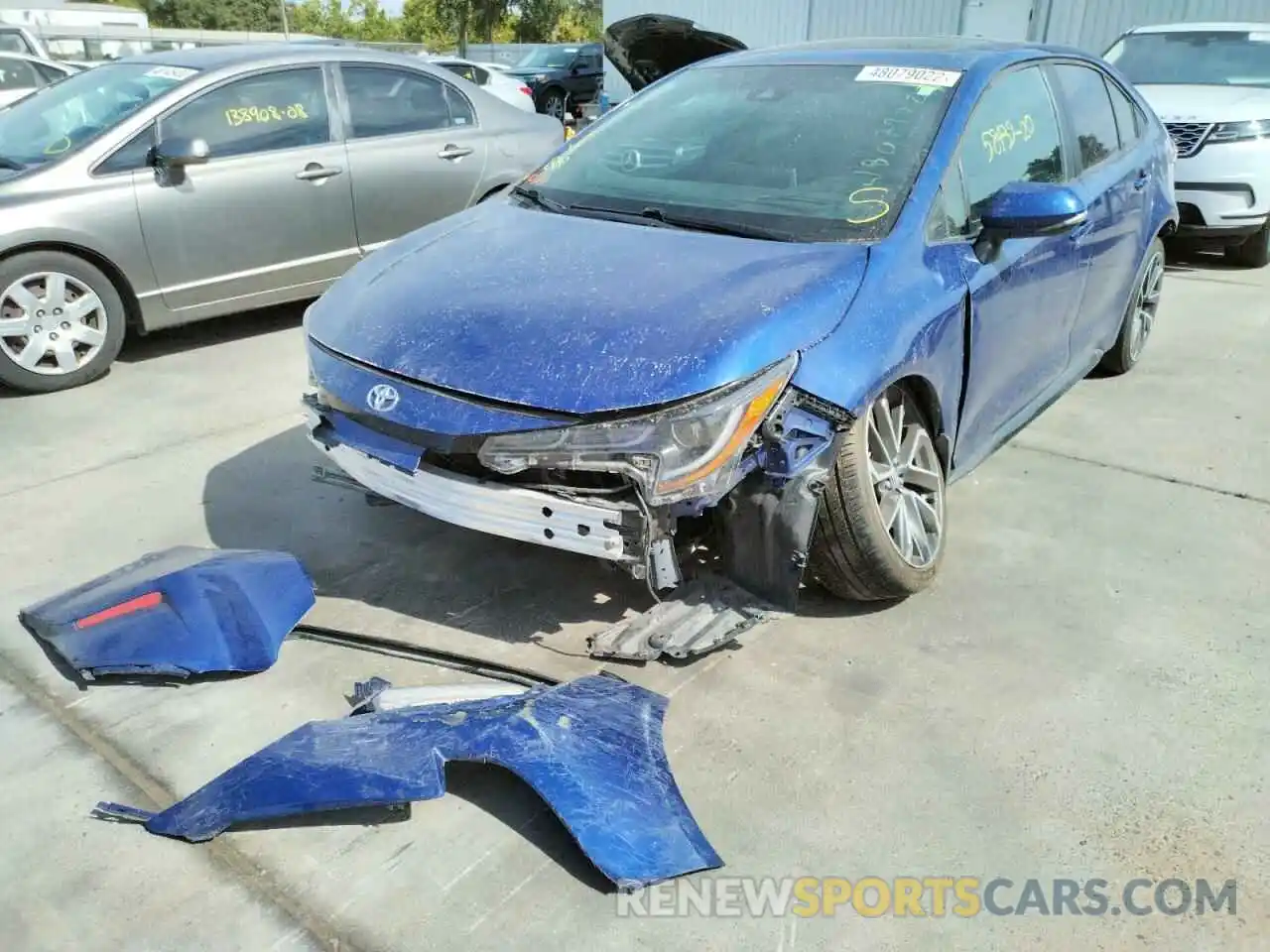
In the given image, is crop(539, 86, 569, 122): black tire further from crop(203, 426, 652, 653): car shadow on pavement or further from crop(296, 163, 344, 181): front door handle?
crop(203, 426, 652, 653): car shadow on pavement

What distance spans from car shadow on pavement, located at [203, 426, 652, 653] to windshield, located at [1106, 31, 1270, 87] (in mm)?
7581

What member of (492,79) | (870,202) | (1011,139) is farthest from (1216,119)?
(492,79)

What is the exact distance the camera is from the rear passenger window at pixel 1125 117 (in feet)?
15.3

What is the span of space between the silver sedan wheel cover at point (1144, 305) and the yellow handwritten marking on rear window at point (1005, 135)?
1.70 meters

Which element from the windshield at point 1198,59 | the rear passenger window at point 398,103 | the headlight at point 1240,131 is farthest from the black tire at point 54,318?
the windshield at point 1198,59

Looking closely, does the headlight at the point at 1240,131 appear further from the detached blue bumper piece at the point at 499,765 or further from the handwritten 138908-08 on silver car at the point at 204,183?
the detached blue bumper piece at the point at 499,765

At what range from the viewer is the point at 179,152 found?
209 inches

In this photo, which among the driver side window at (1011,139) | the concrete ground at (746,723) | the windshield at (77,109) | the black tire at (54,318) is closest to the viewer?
the concrete ground at (746,723)

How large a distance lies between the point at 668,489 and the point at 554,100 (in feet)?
70.5

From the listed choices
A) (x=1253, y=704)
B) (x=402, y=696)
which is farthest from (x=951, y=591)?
(x=402, y=696)

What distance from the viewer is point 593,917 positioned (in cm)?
217

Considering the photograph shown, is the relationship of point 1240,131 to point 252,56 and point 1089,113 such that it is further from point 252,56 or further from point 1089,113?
point 252,56

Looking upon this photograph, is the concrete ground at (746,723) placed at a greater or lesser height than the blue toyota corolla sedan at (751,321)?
lesser

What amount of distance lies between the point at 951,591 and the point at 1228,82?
7.10m
